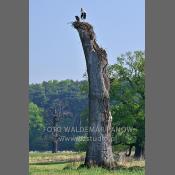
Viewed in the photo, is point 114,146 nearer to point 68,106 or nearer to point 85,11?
point 68,106

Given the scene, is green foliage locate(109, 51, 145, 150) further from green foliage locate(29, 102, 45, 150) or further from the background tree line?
green foliage locate(29, 102, 45, 150)

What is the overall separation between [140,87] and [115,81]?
675 millimetres

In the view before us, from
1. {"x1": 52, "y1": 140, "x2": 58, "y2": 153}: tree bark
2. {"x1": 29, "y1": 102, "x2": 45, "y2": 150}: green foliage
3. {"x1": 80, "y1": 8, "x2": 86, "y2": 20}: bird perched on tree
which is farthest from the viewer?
{"x1": 52, "y1": 140, "x2": 58, "y2": 153}: tree bark

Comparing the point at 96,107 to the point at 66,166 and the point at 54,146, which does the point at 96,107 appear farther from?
the point at 66,166

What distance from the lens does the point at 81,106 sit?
1688 cm

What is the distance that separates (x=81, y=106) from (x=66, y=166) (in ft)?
3.74

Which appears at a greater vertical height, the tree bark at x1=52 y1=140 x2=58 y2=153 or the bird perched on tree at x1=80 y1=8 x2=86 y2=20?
the bird perched on tree at x1=80 y1=8 x2=86 y2=20

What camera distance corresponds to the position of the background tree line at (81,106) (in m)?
16.5

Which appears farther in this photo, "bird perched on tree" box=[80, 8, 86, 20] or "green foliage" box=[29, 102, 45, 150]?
Result: "bird perched on tree" box=[80, 8, 86, 20]

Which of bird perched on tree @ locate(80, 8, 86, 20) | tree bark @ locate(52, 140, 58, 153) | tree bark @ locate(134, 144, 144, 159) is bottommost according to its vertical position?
tree bark @ locate(134, 144, 144, 159)

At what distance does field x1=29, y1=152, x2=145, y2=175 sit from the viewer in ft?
53.8

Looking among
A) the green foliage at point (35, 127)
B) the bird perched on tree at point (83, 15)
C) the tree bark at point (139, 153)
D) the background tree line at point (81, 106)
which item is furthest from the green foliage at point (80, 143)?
the bird perched on tree at point (83, 15)

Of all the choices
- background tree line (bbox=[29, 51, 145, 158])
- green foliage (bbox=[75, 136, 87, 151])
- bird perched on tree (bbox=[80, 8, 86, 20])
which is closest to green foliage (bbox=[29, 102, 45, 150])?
background tree line (bbox=[29, 51, 145, 158])

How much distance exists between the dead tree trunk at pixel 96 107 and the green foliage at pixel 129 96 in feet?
0.88
